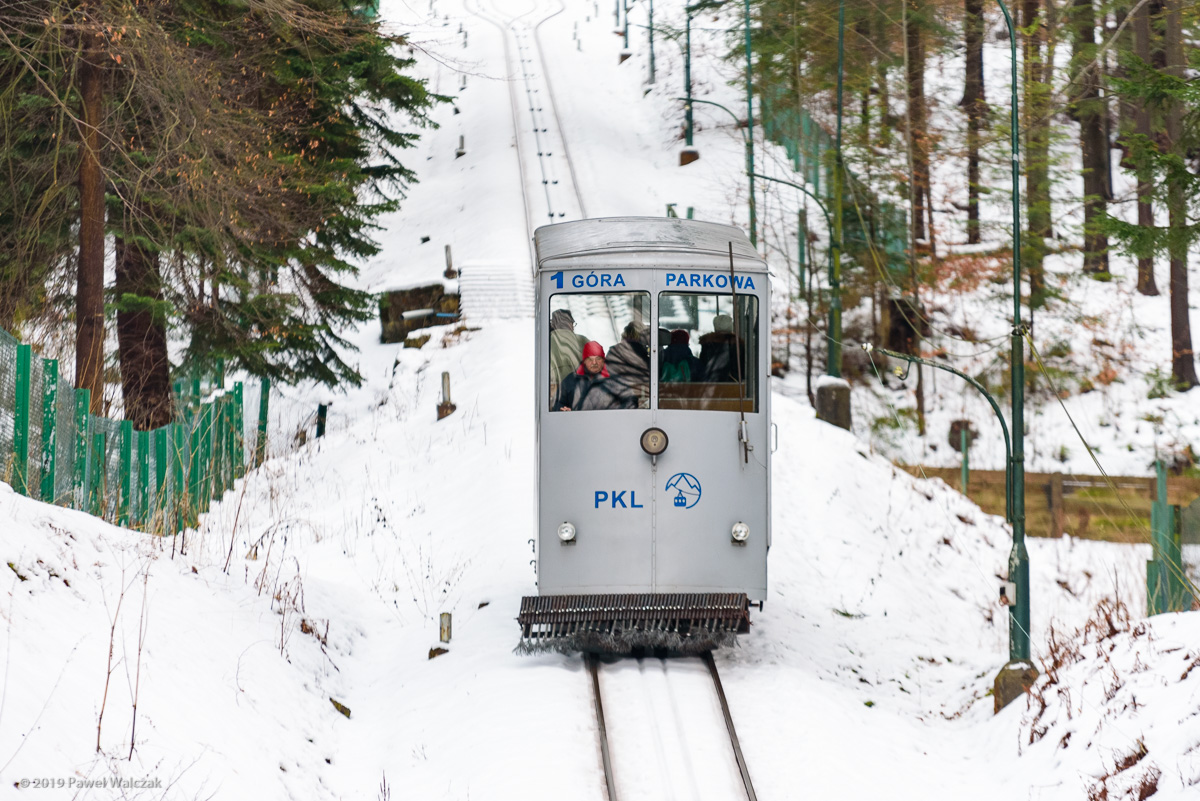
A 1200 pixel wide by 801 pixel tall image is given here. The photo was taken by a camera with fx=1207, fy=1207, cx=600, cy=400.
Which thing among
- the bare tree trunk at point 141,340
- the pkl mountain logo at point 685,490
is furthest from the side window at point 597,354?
the bare tree trunk at point 141,340

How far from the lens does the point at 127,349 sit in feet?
61.9

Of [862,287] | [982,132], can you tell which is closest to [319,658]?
[862,287]

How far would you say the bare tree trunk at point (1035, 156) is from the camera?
88.7 ft

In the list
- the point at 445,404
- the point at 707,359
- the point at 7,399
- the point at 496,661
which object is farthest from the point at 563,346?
the point at 445,404

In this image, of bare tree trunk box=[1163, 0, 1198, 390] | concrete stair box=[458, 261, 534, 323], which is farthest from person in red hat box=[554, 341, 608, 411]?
bare tree trunk box=[1163, 0, 1198, 390]

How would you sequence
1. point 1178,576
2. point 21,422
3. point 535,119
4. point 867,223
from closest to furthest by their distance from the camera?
point 21,422 < point 1178,576 < point 867,223 < point 535,119

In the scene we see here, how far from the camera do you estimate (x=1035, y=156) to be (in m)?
29.0

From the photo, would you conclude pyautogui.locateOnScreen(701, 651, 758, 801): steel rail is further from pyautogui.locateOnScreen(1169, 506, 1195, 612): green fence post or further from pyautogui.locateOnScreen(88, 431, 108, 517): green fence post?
pyautogui.locateOnScreen(88, 431, 108, 517): green fence post

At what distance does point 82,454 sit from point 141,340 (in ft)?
22.3

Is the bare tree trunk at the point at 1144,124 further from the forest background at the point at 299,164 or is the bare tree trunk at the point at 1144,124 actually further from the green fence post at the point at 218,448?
the green fence post at the point at 218,448

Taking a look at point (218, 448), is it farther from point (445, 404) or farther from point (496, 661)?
point (496, 661)

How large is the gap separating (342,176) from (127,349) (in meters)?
5.61

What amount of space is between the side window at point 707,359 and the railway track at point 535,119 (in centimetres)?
2263

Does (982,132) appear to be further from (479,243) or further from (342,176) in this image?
(342,176)
